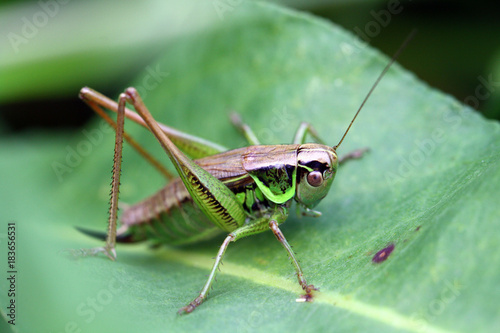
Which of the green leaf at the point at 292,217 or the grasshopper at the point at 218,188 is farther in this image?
the grasshopper at the point at 218,188

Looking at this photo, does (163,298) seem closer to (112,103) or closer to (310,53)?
(112,103)

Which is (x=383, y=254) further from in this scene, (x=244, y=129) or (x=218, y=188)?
(x=244, y=129)

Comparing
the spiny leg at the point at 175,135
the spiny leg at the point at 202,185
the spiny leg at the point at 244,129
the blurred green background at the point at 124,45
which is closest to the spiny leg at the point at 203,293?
the spiny leg at the point at 202,185

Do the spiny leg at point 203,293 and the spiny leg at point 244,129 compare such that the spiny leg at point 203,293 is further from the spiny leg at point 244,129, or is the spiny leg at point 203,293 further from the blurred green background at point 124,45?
the blurred green background at point 124,45

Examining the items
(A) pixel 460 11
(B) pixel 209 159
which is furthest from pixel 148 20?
(A) pixel 460 11

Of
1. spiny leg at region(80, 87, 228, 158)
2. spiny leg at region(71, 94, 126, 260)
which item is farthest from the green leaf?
spiny leg at region(80, 87, 228, 158)

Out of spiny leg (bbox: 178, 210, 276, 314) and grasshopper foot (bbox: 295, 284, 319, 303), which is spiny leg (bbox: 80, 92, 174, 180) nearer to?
spiny leg (bbox: 178, 210, 276, 314)
